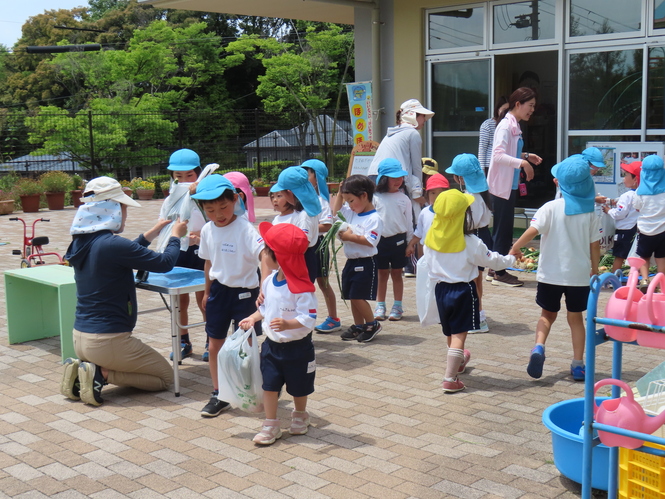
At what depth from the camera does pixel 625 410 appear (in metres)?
3.16

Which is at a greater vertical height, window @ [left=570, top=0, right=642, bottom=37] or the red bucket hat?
window @ [left=570, top=0, right=642, bottom=37]

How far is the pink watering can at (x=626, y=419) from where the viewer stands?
3.12 m

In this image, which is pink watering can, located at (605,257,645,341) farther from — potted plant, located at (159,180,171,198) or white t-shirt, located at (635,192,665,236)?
potted plant, located at (159,180,171,198)

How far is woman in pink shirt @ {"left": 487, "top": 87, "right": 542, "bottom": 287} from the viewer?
8.41m

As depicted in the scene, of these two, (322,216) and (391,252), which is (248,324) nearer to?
(322,216)

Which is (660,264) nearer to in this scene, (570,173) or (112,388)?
(570,173)

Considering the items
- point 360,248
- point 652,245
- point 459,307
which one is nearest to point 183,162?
point 360,248

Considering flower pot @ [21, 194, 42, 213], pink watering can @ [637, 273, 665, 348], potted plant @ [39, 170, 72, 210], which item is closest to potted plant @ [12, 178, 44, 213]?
flower pot @ [21, 194, 42, 213]

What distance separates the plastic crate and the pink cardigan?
223 inches

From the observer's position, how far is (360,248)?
679 centimetres

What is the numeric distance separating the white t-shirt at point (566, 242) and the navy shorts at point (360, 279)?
169cm

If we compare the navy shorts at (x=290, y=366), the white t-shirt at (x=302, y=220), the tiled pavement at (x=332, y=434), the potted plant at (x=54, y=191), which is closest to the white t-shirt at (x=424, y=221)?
the tiled pavement at (x=332, y=434)

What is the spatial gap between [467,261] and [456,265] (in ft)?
0.28

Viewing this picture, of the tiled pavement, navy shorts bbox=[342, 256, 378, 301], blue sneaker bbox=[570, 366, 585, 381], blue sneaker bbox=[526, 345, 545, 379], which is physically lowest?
the tiled pavement
